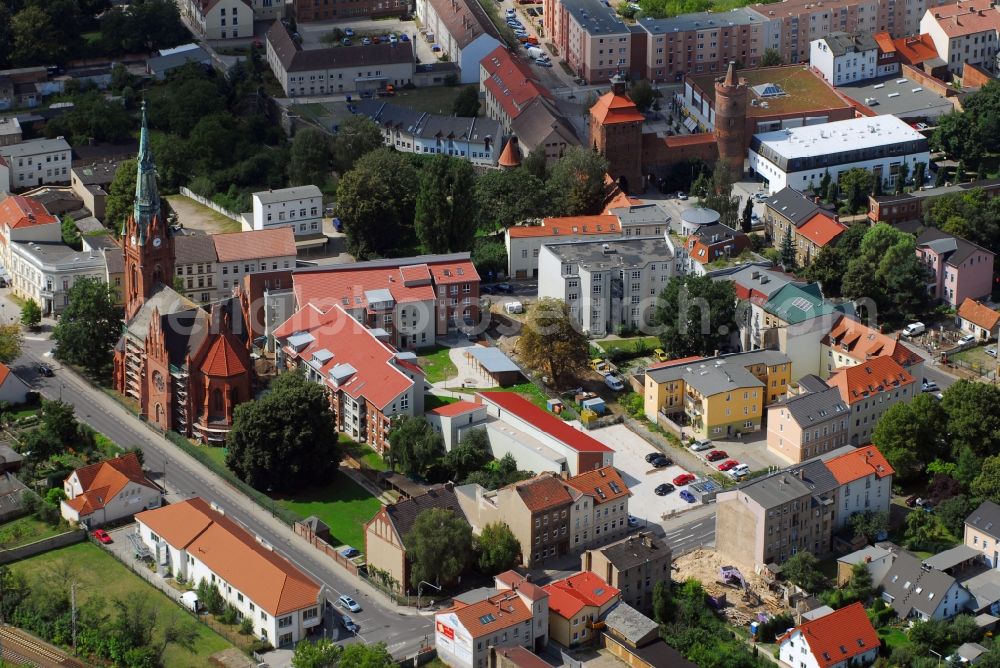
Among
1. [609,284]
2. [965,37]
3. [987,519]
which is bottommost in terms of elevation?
[987,519]

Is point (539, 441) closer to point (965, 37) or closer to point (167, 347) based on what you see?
point (167, 347)

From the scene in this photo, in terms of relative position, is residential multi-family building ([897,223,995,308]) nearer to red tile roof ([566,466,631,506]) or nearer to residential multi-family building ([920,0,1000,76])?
red tile roof ([566,466,631,506])

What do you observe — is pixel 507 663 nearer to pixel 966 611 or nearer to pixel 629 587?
pixel 629 587

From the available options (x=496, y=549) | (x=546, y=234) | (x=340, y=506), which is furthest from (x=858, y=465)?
(x=546, y=234)

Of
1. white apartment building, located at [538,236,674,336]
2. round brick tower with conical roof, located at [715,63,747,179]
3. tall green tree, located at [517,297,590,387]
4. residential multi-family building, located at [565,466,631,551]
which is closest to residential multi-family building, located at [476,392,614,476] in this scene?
residential multi-family building, located at [565,466,631,551]

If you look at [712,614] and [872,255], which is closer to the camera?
[712,614]

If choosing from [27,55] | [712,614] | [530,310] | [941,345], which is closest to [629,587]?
[712,614]

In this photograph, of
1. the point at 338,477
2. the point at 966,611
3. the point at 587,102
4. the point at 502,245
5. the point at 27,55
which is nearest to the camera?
Result: the point at 966,611
